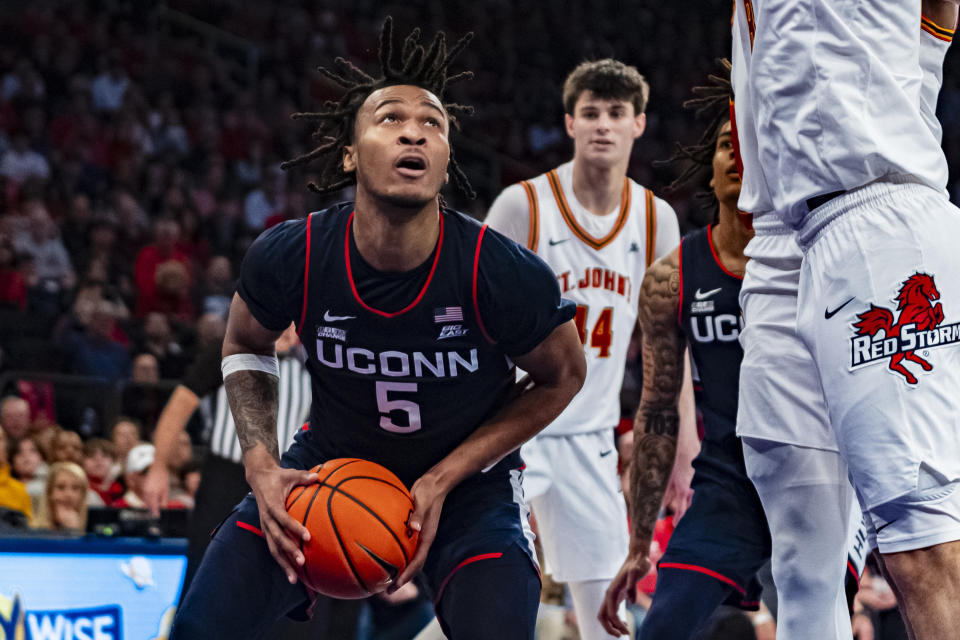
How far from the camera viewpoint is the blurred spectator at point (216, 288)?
11.1 m

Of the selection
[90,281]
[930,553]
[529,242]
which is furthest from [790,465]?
[90,281]

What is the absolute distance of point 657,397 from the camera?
424 cm

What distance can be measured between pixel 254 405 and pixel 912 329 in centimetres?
194

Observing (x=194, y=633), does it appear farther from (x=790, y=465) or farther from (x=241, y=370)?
(x=790, y=465)

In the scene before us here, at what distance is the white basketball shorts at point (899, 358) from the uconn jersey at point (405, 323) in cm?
99

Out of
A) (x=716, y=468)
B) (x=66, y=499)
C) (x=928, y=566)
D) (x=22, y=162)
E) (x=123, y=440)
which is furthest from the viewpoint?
(x=22, y=162)

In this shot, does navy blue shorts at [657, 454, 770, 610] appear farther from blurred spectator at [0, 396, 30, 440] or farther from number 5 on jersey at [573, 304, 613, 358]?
blurred spectator at [0, 396, 30, 440]

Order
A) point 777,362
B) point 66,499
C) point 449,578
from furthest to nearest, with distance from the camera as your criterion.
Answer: point 66,499, point 449,578, point 777,362

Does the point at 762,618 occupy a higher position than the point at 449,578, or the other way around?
the point at 449,578

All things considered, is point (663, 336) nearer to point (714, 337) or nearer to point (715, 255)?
point (714, 337)

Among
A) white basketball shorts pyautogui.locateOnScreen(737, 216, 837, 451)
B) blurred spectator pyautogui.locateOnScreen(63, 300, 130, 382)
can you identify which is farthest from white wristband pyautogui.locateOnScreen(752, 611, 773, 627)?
blurred spectator pyautogui.locateOnScreen(63, 300, 130, 382)

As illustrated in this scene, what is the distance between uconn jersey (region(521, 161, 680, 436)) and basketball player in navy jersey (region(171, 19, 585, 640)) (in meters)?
1.75

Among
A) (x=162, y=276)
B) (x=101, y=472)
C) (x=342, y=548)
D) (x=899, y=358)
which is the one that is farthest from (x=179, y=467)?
(x=899, y=358)

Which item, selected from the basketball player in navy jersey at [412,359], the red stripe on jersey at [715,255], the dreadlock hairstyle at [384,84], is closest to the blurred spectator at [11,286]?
the dreadlock hairstyle at [384,84]
